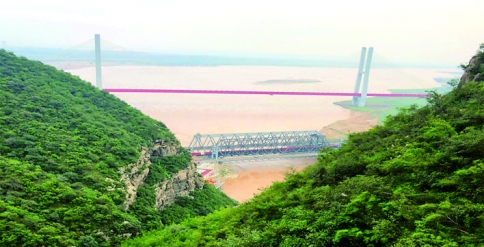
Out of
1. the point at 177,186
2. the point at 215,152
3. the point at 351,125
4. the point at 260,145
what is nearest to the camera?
the point at 177,186

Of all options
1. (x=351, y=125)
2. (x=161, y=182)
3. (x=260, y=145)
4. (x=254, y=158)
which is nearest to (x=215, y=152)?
(x=254, y=158)

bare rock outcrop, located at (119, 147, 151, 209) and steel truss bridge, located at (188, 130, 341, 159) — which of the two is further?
steel truss bridge, located at (188, 130, 341, 159)

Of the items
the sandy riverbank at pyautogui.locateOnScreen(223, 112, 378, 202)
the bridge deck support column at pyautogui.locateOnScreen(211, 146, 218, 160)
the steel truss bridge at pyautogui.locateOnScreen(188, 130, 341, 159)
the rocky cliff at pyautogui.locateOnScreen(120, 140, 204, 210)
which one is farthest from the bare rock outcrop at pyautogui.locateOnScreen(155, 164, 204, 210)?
the steel truss bridge at pyautogui.locateOnScreen(188, 130, 341, 159)

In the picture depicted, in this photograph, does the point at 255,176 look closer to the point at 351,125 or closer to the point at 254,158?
the point at 254,158

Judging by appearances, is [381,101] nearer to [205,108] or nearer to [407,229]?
[205,108]

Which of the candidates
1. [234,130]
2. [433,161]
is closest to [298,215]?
[433,161]

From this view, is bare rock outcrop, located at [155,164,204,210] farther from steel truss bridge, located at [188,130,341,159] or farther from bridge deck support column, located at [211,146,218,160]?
steel truss bridge, located at [188,130,341,159]
